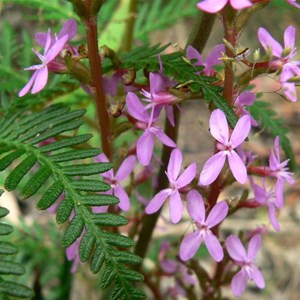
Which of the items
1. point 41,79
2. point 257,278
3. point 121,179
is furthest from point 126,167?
point 257,278

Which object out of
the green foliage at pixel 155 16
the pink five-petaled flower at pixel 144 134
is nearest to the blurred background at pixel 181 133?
the green foliage at pixel 155 16

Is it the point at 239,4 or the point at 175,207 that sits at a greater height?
the point at 239,4

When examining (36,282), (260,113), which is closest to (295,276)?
(36,282)

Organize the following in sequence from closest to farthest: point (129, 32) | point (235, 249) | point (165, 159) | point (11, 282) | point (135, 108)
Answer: point (11, 282)
point (135, 108)
point (235, 249)
point (165, 159)
point (129, 32)

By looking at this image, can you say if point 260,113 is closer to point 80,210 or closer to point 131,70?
point 131,70

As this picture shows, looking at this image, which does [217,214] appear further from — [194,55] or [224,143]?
[194,55]

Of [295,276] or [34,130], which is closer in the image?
[34,130]

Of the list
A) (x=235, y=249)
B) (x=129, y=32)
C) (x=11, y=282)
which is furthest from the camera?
(x=129, y=32)

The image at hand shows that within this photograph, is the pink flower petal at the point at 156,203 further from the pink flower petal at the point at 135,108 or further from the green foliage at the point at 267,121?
the green foliage at the point at 267,121
